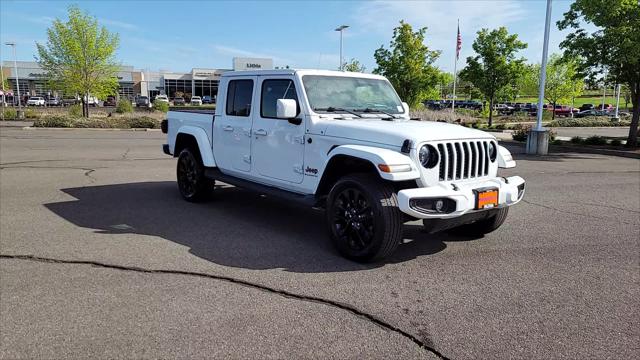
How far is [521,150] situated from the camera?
18.6 m

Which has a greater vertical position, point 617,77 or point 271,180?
point 617,77

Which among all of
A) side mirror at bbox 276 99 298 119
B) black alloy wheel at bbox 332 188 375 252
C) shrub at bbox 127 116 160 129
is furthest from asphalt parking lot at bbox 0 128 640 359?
shrub at bbox 127 116 160 129

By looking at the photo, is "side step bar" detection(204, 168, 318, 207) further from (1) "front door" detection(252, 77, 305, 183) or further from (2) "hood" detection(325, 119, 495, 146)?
(2) "hood" detection(325, 119, 495, 146)

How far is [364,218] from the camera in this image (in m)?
4.64

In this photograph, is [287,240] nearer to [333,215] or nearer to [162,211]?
[333,215]

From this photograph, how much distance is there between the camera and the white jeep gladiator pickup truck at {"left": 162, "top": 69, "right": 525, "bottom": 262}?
4453 mm

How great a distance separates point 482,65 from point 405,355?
29.5 meters

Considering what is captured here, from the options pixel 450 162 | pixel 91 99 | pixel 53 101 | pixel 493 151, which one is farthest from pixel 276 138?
pixel 53 101

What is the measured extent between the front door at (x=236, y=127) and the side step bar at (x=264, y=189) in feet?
0.53

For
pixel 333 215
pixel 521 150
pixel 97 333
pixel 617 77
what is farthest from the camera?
pixel 521 150

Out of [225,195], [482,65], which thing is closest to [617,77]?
[482,65]

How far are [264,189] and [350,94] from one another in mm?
1572

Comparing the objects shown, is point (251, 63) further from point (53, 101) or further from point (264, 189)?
point (264, 189)

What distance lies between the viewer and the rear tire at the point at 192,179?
726 centimetres
